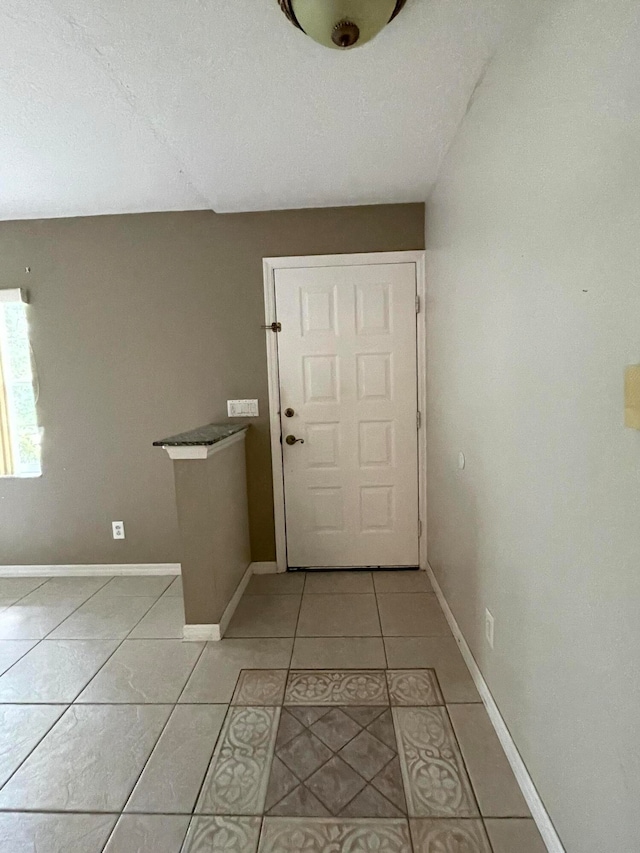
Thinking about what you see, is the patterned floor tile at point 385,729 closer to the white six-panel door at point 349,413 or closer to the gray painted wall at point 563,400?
the gray painted wall at point 563,400

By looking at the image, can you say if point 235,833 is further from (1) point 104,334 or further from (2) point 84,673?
(1) point 104,334

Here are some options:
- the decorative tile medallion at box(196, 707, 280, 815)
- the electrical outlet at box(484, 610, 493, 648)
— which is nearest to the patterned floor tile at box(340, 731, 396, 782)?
the decorative tile medallion at box(196, 707, 280, 815)

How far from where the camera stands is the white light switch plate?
110 inches

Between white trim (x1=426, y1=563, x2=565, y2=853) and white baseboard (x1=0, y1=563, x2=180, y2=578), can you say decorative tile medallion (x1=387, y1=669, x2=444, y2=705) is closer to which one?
white trim (x1=426, y1=563, x2=565, y2=853)

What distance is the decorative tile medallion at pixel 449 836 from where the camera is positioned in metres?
1.17

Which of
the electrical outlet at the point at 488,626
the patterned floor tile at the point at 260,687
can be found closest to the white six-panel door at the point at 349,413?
the patterned floor tile at the point at 260,687

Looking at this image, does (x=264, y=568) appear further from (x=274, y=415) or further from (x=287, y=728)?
(x=287, y=728)

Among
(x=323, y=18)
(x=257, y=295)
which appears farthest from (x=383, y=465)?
(x=323, y=18)

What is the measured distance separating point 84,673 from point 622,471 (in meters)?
2.24

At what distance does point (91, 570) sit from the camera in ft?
9.73

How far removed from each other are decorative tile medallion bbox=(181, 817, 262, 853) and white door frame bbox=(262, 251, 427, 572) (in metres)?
1.65

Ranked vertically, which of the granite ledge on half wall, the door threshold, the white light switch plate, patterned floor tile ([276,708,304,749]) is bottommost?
patterned floor tile ([276,708,304,749])

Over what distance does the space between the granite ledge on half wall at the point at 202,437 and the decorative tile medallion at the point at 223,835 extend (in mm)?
1336

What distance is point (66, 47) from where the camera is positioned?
4.40ft
